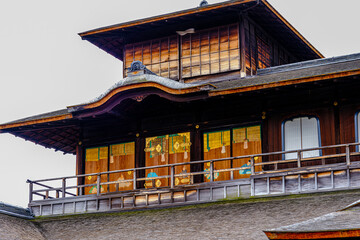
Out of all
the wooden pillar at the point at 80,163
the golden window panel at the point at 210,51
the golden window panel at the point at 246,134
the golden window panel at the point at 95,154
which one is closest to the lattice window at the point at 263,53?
the golden window panel at the point at 210,51

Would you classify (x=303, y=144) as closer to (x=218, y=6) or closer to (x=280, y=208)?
(x=280, y=208)

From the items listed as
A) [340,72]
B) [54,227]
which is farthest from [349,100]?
[54,227]

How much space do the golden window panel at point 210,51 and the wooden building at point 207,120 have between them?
4 cm

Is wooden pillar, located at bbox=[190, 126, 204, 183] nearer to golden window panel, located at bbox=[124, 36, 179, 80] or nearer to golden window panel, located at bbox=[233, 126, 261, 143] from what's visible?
golden window panel, located at bbox=[233, 126, 261, 143]

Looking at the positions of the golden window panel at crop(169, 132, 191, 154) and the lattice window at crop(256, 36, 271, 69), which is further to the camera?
the lattice window at crop(256, 36, 271, 69)

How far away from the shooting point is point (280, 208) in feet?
70.9

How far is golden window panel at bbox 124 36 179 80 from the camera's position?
29984 mm

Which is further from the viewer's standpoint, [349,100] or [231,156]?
[231,156]

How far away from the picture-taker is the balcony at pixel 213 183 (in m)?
22.4

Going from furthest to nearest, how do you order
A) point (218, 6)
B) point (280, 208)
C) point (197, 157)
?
point (218, 6) < point (197, 157) < point (280, 208)

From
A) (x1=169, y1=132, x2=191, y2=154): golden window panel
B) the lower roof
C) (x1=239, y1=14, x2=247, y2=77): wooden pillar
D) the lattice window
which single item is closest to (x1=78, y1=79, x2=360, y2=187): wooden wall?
(x1=169, y1=132, x2=191, y2=154): golden window panel

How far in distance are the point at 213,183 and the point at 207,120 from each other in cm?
314

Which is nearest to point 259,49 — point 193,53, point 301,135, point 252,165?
point 193,53

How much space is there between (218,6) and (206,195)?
777 cm
